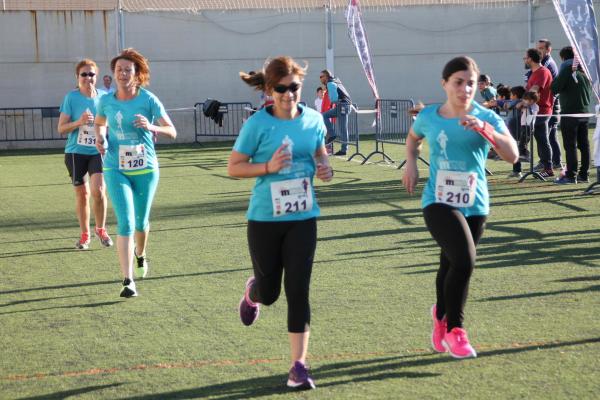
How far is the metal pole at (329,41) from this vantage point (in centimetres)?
2902

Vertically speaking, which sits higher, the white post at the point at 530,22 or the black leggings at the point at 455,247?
the white post at the point at 530,22

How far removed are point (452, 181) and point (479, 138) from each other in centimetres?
29

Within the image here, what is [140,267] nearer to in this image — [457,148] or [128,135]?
[128,135]

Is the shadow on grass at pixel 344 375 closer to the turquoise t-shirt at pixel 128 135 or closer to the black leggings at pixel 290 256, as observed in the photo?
the black leggings at pixel 290 256

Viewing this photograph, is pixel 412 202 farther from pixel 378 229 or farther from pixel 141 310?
pixel 141 310

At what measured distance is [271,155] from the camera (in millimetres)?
5473

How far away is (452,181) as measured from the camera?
5.71 m

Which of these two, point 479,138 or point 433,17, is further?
point 433,17

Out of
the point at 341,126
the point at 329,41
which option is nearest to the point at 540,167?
the point at 341,126

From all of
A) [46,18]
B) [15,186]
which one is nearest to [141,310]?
[15,186]

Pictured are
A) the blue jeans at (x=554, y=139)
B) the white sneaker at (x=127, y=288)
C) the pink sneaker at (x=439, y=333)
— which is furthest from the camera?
the blue jeans at (x=554, y=139)

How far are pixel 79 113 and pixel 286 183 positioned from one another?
5.12 m

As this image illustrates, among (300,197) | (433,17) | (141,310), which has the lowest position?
(141,310)

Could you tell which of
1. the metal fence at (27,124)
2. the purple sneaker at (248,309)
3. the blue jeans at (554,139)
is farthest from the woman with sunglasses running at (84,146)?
the metal fence at (27,124)
